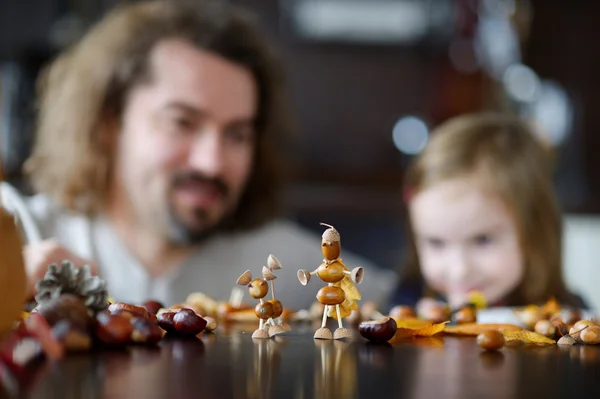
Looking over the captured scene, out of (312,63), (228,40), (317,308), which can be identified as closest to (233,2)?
(312,63)

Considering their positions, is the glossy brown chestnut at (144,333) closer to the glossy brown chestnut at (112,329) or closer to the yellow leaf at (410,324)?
the glossy brown chestnut at (112,329)

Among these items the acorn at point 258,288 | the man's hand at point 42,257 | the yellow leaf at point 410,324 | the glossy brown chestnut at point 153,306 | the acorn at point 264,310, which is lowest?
the yellow leaf at point 410,324

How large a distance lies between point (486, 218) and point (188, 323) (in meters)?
0.86

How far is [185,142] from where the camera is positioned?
1744 mm

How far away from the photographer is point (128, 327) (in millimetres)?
548

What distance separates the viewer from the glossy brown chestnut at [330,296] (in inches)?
23.5

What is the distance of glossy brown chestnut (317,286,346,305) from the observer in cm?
60

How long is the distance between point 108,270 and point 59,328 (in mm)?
1305

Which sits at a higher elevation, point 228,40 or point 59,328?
point 228,40

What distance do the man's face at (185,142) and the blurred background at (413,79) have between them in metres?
1.09

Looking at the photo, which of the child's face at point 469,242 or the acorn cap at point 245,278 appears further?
the child's face at point 469,242

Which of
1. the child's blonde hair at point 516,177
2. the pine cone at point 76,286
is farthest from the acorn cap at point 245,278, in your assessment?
the child's blonde hair at point 516,177

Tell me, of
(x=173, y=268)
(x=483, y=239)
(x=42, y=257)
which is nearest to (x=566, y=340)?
(x=42, y=257)

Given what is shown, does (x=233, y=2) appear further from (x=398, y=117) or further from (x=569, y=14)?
(x=569, y=14)
